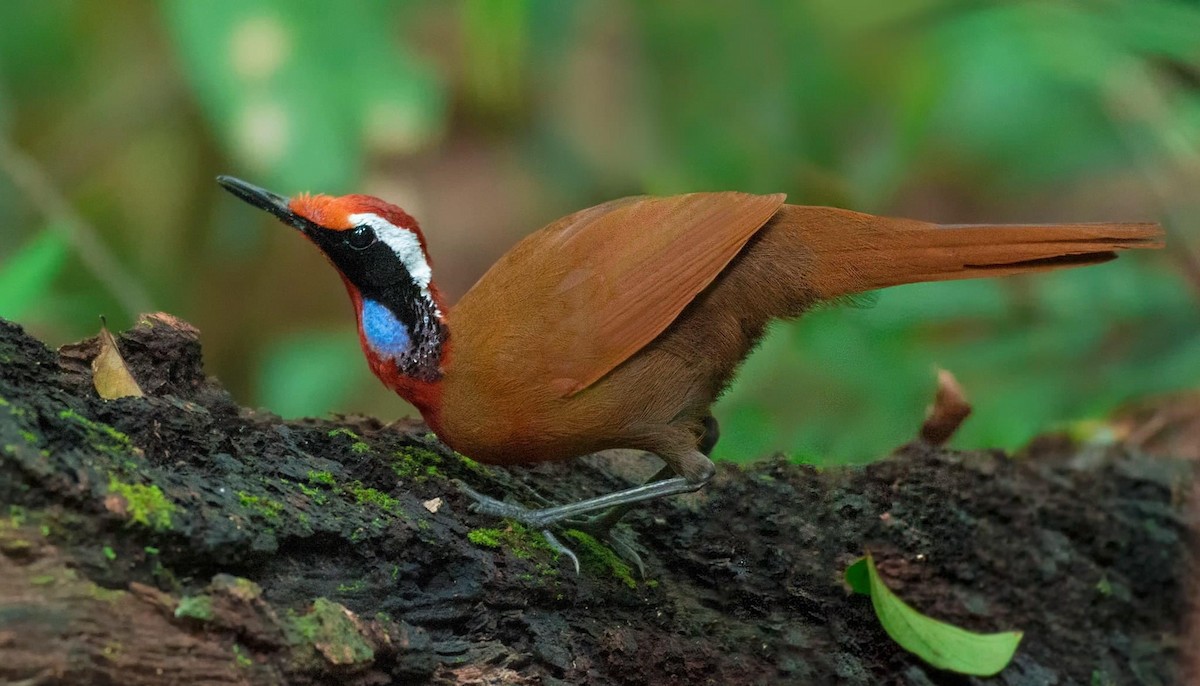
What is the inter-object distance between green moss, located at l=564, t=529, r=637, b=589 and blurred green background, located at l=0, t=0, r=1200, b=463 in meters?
1.40

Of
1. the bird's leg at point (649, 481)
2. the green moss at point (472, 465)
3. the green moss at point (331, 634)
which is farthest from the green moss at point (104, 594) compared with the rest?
the bird's leg at point (649, 481)

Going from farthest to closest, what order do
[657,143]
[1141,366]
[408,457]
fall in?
1. [657,143]
2. [1141,366]
3. [408,457]

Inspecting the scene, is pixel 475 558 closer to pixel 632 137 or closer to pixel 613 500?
pixel 613 500

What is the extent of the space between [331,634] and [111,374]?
0.86 meters

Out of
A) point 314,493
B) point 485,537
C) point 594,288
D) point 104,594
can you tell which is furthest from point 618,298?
point 104,594

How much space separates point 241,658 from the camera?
1904 mm

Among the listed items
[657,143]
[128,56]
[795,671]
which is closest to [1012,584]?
[795,671]

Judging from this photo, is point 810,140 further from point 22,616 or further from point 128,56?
point 22,616

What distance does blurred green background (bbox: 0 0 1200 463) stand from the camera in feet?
14.6

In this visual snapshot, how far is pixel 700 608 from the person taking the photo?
9.05ft

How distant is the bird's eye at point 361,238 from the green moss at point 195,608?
4.04 ft

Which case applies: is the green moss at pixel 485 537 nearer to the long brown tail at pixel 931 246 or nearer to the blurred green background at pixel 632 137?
the long brown tail at pixel 931 246

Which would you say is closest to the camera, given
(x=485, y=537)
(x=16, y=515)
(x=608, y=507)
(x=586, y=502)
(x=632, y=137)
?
(x=16, y=515)

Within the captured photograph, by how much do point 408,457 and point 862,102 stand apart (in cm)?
351
